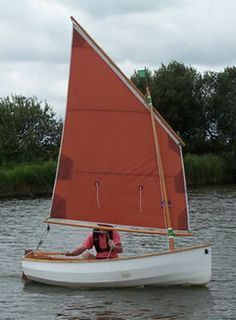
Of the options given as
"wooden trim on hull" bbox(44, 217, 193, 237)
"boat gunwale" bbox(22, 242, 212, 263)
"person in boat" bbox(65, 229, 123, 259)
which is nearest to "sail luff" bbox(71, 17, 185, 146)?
"wooden trim on hull" bbox(44, 217, 193, 237)

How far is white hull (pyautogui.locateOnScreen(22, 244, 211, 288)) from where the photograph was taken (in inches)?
760

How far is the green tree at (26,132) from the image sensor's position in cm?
7194

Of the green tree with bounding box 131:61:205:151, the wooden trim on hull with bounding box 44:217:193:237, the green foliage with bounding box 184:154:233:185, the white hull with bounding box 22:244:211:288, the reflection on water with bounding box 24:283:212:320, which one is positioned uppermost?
the green tree with bounding box 131:61:205:151

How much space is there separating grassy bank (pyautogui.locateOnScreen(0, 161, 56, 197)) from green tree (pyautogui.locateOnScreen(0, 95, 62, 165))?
10.7 m

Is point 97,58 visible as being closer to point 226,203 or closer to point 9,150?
point 226,203

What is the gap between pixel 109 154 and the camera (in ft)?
68.5

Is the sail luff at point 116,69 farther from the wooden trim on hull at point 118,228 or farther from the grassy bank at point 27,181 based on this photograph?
the grassy bank at point 27,181

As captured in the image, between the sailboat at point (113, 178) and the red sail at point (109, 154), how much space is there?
3 cm

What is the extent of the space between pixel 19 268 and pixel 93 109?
20.2ft

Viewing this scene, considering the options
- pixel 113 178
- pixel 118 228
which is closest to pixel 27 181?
pixel 113 178

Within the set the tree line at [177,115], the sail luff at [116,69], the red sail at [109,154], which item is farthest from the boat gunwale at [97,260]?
the tree line at [177,115]

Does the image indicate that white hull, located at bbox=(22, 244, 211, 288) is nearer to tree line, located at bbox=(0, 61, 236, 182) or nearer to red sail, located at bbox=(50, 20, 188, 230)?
red sail, located at bbox=(50, 20, 188, 230)

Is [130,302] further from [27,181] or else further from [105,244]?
[27,181]

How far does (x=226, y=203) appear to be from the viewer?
46.3 m
